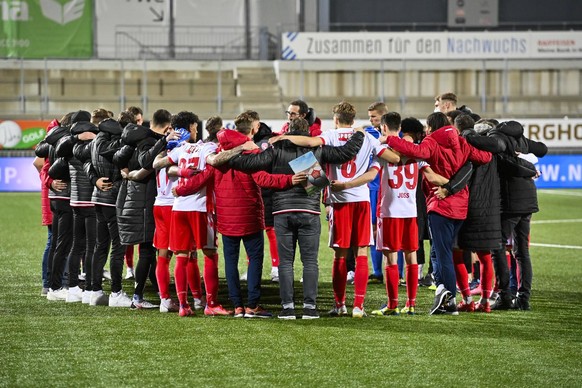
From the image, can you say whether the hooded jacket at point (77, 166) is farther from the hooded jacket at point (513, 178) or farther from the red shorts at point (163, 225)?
the hooded jacket at point (513, 178)

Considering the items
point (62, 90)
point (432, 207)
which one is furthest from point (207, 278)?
point (62, 90)

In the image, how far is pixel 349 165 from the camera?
373 inches

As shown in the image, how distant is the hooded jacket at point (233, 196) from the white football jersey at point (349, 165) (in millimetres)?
703

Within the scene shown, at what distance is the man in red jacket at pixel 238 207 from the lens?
31.3ft

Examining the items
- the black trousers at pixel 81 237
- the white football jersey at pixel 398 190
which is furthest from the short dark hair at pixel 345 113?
the black trousers at pixel 81 237

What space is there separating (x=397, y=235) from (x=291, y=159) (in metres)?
1.33

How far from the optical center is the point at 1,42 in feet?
110

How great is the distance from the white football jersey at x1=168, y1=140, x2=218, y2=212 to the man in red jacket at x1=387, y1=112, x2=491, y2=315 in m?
2.04

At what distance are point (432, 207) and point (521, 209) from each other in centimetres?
108

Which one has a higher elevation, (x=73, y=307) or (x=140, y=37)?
(x=140, y=37)

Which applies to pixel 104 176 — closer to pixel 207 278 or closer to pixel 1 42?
pixel 207 278

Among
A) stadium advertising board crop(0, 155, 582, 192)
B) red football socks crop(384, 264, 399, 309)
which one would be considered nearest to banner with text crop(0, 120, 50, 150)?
stadium advertising board crop(0, 155, 582, 192)

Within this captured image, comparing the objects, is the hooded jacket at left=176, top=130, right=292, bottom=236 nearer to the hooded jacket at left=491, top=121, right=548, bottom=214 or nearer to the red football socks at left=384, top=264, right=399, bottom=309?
the red football socks at left=384, top=264, right=399, bottom=309

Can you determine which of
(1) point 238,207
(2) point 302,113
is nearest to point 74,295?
(1) point 238,207
